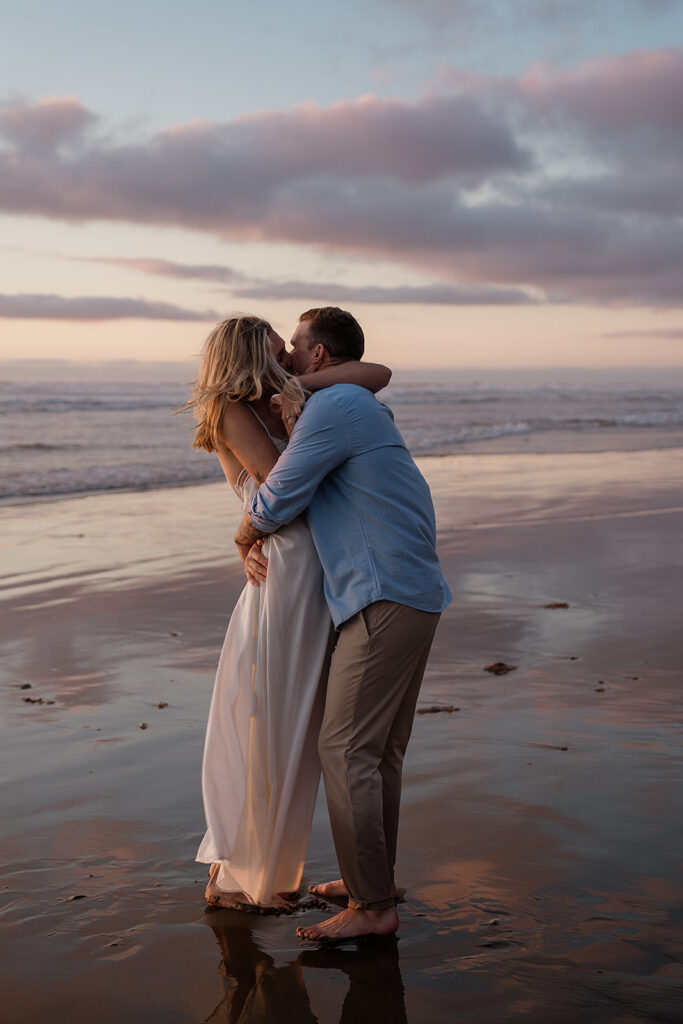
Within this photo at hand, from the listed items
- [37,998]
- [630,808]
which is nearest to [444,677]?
[630,808]

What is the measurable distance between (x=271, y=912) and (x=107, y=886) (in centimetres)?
56

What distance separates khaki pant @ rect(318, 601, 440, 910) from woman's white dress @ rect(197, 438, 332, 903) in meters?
0.13

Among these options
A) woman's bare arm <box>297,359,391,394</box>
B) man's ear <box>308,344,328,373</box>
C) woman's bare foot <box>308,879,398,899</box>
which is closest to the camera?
woman's bare arm <box>297,359,391,394</box>

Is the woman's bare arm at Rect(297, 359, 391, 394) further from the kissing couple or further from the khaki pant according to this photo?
the khaki pant

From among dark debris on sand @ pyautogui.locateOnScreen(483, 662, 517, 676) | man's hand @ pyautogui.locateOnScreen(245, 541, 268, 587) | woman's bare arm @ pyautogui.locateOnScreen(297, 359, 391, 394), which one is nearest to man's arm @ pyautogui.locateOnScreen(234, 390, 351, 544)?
woman's bare arm @ pyautogui.locateOnScreen(297, 359, 391, 394)

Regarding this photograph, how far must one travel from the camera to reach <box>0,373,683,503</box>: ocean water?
1666 centimetres

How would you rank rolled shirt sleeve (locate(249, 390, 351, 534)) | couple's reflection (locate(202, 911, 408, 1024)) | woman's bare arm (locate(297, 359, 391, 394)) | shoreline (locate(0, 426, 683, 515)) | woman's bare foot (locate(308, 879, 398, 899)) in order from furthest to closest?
shoreline (locate(0, 426, 683, 515)) < woman's bare foot (locate(308, 879, 398, 899)) < woman's bare arm (locate(297, 359, 391, 394)) < rolled shirt sleeve (locate(249, 390, 351, 534)) < couple's reflection (locate(202, 911, 408, 1024))

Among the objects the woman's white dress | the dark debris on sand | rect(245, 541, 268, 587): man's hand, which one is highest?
rect(245, 541, 268, 587): man's hand

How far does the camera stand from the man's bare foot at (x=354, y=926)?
3.03 m

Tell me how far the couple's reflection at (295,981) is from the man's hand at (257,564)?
3.51ft

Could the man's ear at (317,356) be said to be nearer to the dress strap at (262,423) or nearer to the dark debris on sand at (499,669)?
the dress strap at (262,423)

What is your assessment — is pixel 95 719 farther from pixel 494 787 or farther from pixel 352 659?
pixel 352 659

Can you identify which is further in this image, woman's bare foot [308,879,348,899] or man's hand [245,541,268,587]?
woman's bare foot [308,879,348,899]

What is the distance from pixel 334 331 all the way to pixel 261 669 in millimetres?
1093
